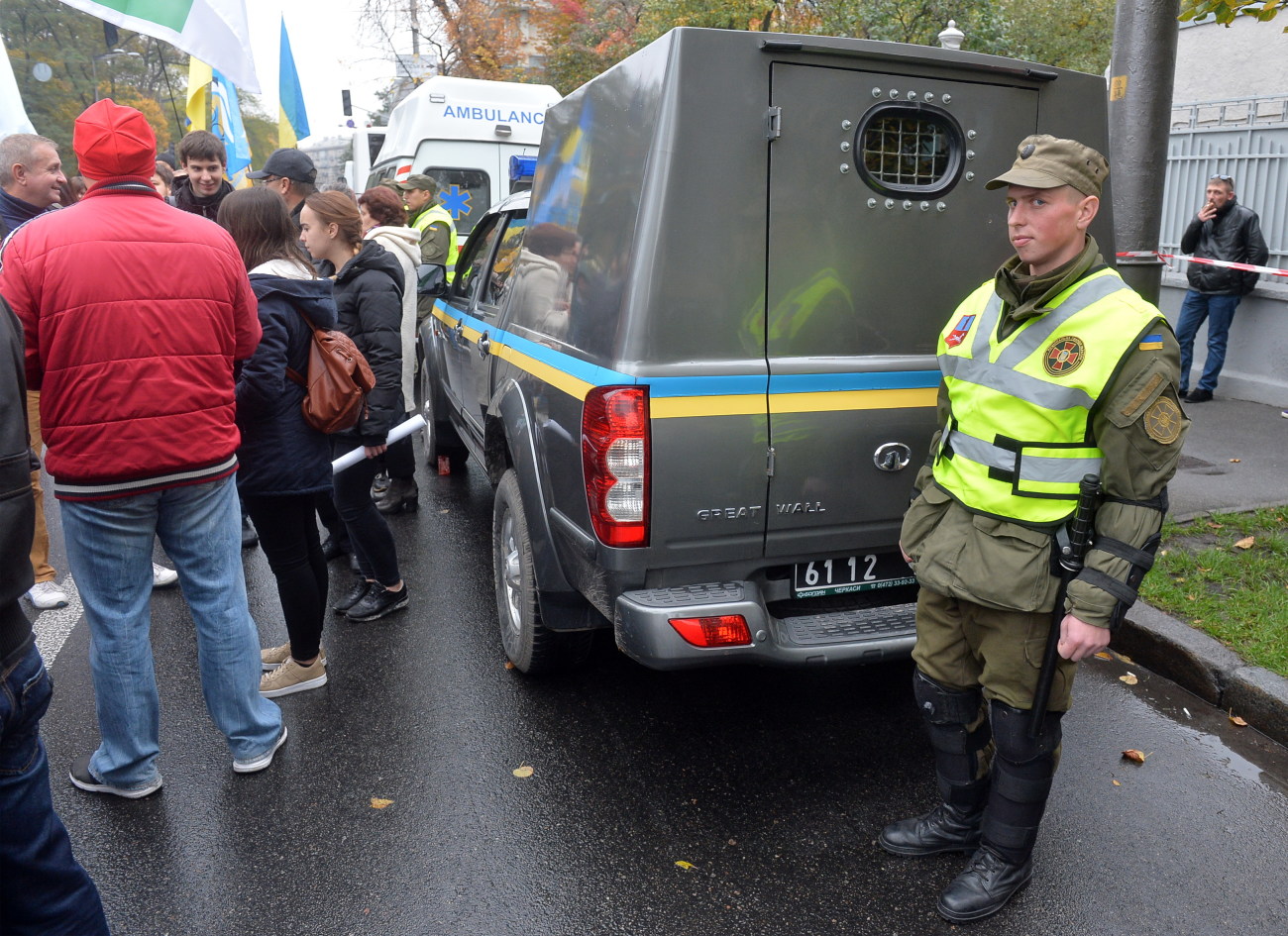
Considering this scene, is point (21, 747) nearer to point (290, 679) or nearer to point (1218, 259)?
point (290, 679)

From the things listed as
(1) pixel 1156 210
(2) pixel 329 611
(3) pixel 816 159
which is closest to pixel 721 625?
(3) pixel 816 159

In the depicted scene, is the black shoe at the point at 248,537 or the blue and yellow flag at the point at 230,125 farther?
the blue and yellow flag at the point at 230,125

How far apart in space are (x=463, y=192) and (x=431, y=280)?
5836 millimetres

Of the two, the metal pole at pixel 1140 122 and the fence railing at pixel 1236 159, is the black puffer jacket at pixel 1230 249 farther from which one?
the metal pole at pixel 1140 122

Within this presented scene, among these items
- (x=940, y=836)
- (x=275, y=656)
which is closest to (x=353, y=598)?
(x=275, y=656)

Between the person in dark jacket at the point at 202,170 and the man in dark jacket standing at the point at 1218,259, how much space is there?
24.6ft

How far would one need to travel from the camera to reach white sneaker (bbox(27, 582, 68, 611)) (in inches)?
191

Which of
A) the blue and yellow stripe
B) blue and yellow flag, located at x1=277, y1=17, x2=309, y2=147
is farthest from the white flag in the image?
blue and yellow flag, located at x1=277, y1=17, x2=309, y2=147

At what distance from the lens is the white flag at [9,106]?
4.73 meters

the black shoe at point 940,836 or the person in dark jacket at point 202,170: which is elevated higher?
the person in dark jacket at point 202,170

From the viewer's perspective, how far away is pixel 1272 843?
2941mm

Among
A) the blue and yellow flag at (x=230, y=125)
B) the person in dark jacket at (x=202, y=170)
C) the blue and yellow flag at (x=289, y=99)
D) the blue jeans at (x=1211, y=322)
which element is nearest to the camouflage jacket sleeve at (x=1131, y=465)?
the person in dark jacket at (x=202, y=170)

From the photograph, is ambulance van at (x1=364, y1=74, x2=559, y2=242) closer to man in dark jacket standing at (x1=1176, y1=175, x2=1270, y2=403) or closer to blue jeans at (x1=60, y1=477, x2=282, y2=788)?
man in dark jacket standing at (x1=1176, y1=175, x2=1270, y2=403)

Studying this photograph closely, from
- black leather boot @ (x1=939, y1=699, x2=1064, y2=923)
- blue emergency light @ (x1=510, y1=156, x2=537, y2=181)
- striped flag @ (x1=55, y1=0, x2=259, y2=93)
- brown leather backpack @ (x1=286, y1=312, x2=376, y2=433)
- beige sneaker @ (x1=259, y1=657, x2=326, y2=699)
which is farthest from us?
blue emergency light @ (x1=510, y1=156, x2=537, y2=181)
